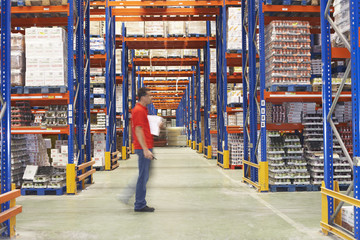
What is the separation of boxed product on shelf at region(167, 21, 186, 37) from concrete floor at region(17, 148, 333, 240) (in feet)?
25.6

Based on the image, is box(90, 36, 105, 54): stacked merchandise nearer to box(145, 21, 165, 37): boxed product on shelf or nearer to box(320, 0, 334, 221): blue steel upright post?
box(145, 21, 165, 37): boxed product on shelf

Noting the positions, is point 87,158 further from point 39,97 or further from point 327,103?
point 327,103

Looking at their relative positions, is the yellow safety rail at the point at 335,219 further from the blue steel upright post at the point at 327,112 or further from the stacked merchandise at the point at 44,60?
the stacked merchandise at the point at 44,60

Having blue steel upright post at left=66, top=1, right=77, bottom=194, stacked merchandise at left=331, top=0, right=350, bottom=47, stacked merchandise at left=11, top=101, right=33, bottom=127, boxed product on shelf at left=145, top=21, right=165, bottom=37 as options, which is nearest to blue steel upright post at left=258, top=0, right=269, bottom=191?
stacked merchandise at left=331, top=0, right=350, bottom=47

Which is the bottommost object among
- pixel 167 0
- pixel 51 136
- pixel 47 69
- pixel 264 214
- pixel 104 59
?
pixel 264 214

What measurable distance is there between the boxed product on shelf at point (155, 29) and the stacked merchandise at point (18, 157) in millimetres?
7946

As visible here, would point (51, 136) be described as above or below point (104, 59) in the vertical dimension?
below

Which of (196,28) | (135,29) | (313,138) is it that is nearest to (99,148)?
(135,29)

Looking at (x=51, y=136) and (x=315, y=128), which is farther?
(x=51, y=136)

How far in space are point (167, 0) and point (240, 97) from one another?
4.09 metres

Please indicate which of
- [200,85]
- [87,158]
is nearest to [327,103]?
[87,158]

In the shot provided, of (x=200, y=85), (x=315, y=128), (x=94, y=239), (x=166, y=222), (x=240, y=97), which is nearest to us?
(x=94, y=239)

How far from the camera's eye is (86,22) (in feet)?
30.9

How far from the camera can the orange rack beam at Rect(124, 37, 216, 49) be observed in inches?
577
